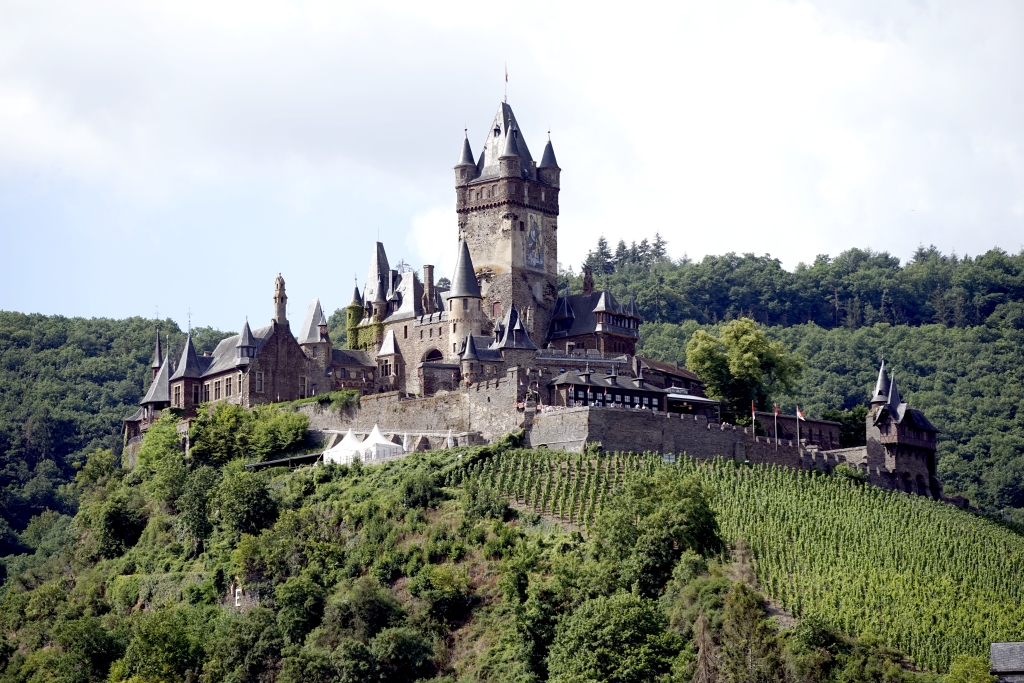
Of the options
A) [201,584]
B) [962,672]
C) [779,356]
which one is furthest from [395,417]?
[962,672]

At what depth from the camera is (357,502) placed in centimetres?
7256

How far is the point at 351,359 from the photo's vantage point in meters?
90.6

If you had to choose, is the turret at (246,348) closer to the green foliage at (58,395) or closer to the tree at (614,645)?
the green foliage at (58,395)

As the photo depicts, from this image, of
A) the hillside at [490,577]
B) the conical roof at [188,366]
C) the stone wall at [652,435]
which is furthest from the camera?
the conical roof at [188,366]

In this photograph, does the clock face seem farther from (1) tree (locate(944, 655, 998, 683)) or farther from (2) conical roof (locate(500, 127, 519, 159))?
(1) tree (locate(944, 655, 998, 683))

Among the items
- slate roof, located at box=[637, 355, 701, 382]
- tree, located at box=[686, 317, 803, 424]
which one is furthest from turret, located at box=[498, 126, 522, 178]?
tree, located at box=[686, 317, 803, 424]

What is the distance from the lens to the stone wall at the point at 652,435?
7425 centimetres

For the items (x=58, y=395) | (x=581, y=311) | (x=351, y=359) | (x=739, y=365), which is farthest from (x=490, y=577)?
(x=58, y=395)

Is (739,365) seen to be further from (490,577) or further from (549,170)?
(490,577)

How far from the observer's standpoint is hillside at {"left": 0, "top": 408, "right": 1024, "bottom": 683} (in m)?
57.4

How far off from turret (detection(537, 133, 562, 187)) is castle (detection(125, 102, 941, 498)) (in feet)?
0.23

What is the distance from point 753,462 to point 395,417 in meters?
15.8

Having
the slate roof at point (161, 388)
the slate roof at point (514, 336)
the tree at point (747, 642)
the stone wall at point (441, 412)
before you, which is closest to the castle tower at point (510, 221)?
the slate roof at point (514, 336)

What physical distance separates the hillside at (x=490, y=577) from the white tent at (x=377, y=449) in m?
1.08
